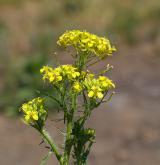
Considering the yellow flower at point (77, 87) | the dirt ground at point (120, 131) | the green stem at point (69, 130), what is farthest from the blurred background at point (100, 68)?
the yellow flower at point (77, 87)

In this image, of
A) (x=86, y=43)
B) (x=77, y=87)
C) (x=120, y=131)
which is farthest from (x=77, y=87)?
(x=120, y=131)

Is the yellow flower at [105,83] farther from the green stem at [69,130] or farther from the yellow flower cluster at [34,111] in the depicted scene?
the yellow flower cluster at [34,111]

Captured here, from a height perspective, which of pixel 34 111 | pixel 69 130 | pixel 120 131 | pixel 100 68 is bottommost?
pixel 69 130

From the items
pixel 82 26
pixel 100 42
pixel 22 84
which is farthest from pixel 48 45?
pixel 100 42

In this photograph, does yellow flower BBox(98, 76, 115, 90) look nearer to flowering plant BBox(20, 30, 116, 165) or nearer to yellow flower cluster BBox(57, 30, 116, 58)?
flowering plant BBox(20, 30, 116, 165)

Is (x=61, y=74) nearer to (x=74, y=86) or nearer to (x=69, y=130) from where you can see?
(x=74, y=86)

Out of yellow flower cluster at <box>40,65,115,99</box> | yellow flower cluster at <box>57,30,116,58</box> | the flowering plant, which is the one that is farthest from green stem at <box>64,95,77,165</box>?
yellow flower cluster at <box>57,30,116,58</box>

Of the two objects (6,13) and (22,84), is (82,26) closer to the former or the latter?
(6,13)
